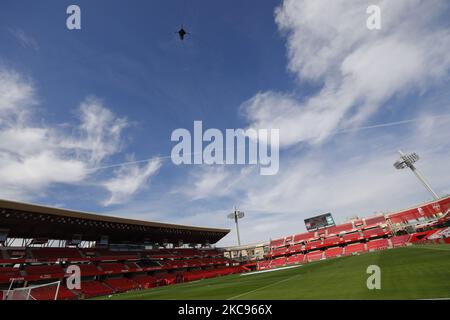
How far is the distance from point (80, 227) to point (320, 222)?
238ft

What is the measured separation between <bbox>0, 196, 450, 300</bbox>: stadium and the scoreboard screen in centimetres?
150

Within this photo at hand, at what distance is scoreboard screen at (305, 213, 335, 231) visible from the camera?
283 feet

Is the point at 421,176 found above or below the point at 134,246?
above

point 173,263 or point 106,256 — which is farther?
point 173,263

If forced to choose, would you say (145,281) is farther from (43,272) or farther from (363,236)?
(363,236)

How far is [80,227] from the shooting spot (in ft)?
160

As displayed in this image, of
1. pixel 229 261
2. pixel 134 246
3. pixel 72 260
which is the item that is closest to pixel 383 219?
pixel 229 261

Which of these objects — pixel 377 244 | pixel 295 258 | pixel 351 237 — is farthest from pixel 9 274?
pixel 351 237

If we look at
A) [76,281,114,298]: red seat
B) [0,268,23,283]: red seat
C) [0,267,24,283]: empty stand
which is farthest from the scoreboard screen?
[0,268,23,283]: red seat

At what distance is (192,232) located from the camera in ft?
238

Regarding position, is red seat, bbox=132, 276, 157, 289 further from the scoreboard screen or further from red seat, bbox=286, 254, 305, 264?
the scoreboard screen
